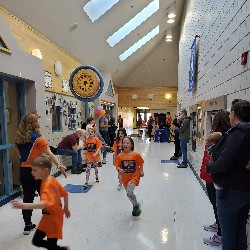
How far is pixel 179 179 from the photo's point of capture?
5.98 meters

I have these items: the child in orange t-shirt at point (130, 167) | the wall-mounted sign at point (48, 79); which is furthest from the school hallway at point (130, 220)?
the wall-mounted sign at point (48, 79)

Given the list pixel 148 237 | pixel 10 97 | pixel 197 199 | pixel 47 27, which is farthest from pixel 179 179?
pixel 47 27

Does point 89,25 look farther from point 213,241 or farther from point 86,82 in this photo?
point 213,241

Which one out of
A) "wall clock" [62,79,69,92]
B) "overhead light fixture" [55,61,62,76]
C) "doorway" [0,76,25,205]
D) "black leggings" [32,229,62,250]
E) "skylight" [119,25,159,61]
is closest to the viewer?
"black leggings" [32,229,62,250]

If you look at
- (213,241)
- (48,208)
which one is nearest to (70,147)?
(213,241)

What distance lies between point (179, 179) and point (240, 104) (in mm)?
4279

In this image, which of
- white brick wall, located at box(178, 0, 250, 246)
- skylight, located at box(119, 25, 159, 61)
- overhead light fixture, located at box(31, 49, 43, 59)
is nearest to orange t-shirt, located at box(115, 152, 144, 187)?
white brick wall, located at box(178, 0, 250, 246)

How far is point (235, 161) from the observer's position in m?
1.88

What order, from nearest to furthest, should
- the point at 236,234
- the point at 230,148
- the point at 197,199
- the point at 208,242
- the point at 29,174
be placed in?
1. the point at 230,148
2. the point at 236,234
3. the point at 208,242
4. the point at 29,174
5. the point at 197,199

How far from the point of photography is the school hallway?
2961mm

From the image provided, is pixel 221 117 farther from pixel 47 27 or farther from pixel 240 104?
pixel 47 27

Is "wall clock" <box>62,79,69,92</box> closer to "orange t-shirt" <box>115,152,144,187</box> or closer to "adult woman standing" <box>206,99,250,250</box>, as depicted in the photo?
"orange t-shirt" <box>115,152,144,187</box>

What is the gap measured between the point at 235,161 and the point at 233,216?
463mm

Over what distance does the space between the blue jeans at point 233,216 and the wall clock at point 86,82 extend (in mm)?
4554
